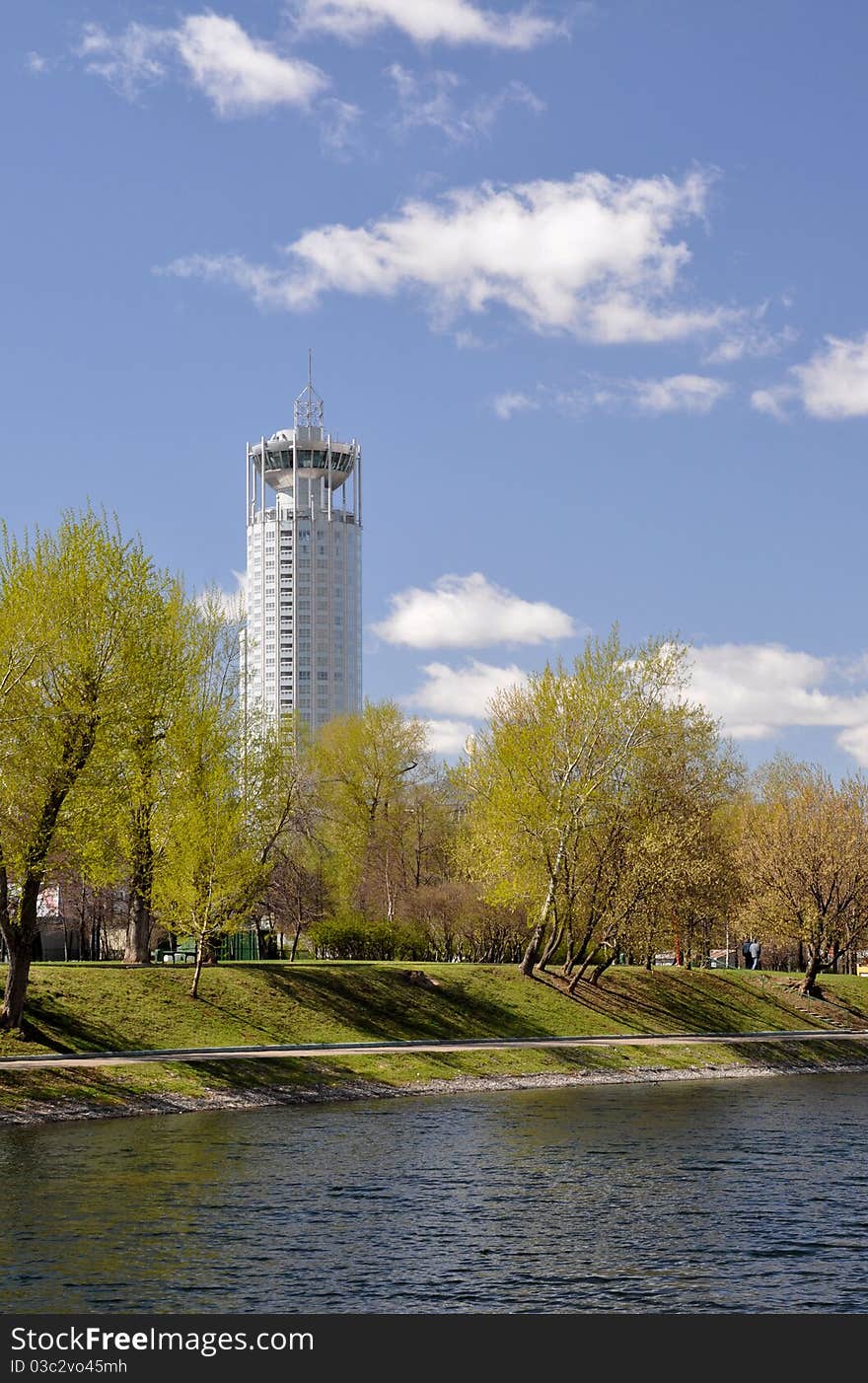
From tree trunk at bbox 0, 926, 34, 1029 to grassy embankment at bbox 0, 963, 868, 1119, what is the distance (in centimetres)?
80

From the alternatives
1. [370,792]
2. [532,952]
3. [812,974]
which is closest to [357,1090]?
[532,952]

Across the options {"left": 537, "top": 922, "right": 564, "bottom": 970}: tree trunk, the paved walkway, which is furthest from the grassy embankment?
{"left": 537, "top": 922, "right": 564, "bottom": 970}: tree trunk

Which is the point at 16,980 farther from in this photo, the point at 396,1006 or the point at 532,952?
the point at 532,952

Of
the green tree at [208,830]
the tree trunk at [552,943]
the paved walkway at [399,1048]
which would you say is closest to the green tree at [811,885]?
the paved walkway at [399,1048]

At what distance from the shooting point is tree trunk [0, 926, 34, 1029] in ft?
161

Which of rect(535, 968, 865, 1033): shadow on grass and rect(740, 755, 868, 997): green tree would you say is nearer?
rect(535, 968, 865, 1033): shadow on grass

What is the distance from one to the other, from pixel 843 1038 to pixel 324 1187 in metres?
44.9

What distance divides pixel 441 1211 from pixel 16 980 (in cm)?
2398

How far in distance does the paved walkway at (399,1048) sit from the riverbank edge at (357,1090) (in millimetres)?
2733

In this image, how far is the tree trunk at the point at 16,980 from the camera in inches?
1937

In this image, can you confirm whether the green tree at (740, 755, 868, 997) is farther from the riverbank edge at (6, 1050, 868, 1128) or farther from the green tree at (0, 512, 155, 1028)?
the green tree at (0, 512, 155, 1028)

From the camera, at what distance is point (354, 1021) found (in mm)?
59969

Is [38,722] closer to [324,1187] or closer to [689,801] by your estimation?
[324,1187]
